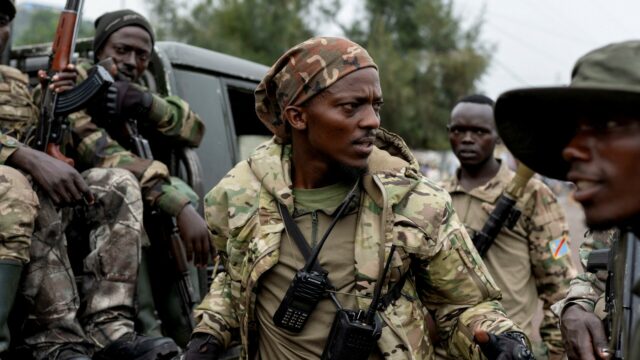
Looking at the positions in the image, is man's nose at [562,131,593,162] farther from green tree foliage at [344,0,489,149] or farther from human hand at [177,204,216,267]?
green tree foliage at [344,0,489,149]

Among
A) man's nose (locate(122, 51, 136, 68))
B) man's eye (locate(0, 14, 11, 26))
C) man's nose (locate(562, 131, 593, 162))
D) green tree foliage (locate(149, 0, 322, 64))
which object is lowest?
green tree foliage (locate(149, 0, 322, 64))

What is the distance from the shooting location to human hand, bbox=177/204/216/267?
357 cm

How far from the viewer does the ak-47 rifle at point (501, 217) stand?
4375mm

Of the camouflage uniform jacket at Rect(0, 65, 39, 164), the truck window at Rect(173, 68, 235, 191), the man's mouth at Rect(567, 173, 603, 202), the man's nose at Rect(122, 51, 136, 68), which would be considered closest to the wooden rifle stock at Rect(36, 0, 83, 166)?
the camouflage uniform jacket at Rect(0, 65, 39, 164)

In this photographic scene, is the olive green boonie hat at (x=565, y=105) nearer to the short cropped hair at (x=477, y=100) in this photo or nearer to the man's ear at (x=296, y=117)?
the man's ear at (x=296, y=117)

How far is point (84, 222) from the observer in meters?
3.38

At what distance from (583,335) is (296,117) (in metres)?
1.20

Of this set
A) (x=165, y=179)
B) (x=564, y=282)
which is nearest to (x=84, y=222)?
(x=165, y=179)

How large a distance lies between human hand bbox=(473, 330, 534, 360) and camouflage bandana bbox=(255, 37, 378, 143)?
89 centimetres

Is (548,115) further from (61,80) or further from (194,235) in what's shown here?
(61,80)

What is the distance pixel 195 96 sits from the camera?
450cm

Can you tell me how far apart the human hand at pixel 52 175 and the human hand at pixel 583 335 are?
1881 mm

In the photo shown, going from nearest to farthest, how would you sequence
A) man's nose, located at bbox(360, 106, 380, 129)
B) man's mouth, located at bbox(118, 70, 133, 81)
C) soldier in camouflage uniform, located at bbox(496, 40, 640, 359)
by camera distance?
soldier in camouflage uniform, located at bbox(496, 40, 640, 359), man's nose, located at bbox(360, 106, 380, 129), man's mouth, located at bbox(118, 70, 133, 81)

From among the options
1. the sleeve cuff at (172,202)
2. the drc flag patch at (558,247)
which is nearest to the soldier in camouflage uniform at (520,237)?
the drc flag patch at (558,247)
